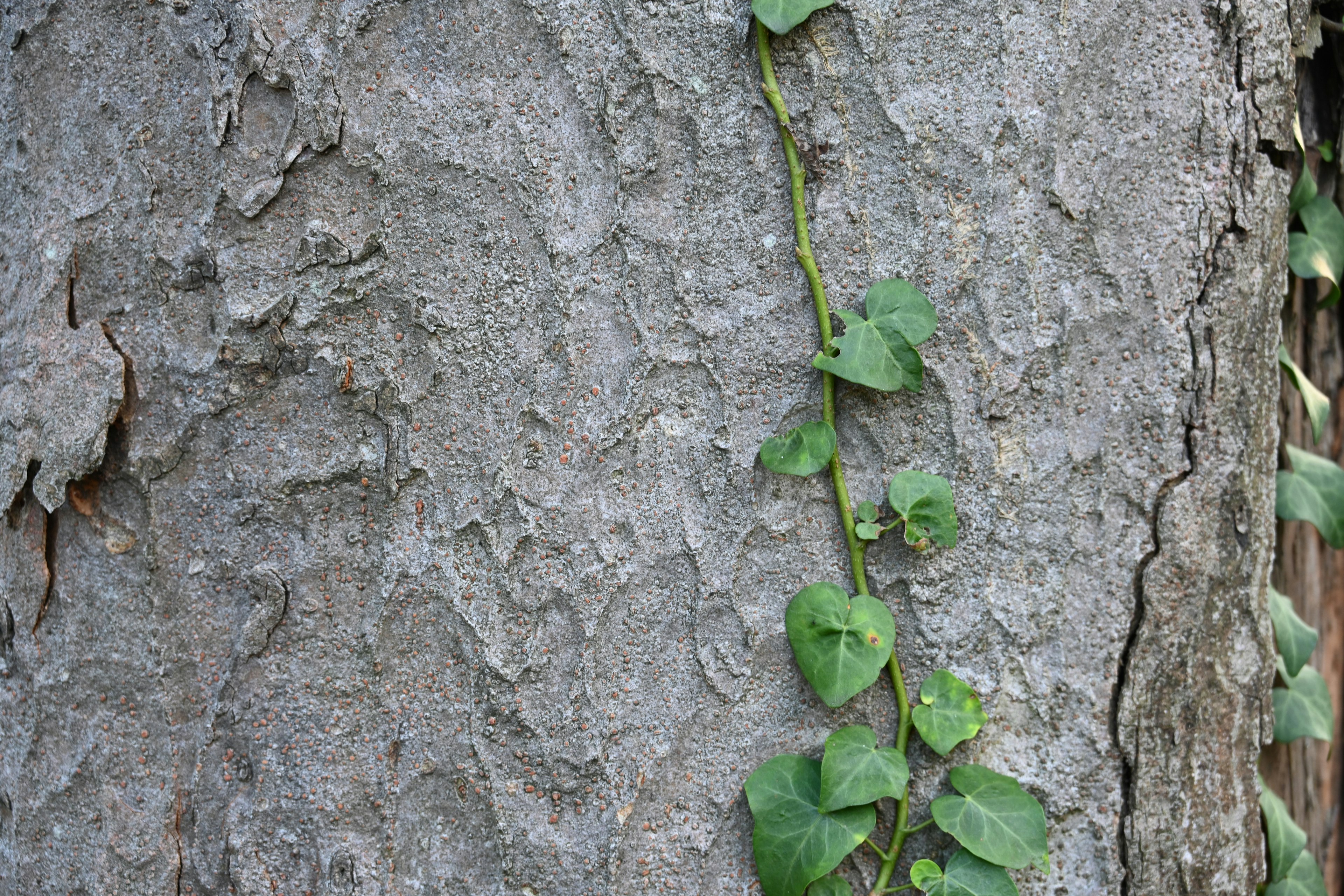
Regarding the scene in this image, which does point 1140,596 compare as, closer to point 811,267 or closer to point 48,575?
point 811,267

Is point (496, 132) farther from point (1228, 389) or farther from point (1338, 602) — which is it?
point (1338, 602)

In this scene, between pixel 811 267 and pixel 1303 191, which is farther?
pixel 1303 191

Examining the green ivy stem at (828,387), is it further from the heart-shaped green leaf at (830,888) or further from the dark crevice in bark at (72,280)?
the dark crevice in bark at (72,280)

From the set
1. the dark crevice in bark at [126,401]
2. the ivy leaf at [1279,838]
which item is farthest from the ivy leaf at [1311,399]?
the dark crevice in bark at [126,401]

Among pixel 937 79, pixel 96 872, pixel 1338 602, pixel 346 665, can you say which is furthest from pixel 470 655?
pixel 1338 602

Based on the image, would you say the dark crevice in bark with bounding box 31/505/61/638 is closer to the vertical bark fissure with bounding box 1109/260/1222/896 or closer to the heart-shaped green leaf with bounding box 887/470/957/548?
the heart-shaped green leaf with bounding box 887/470/957/548

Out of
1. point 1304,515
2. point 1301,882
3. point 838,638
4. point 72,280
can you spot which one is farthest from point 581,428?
point 1301,882

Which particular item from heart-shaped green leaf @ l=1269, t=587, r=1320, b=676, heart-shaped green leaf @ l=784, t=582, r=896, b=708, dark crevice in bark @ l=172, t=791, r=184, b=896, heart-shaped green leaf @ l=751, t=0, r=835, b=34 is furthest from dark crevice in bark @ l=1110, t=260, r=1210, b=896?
dark crevice in bark @ l=172, t=791, r=184, b=896

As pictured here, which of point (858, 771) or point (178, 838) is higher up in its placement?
point (858, 771)

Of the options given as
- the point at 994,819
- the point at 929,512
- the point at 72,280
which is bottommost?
the point at 994,819
